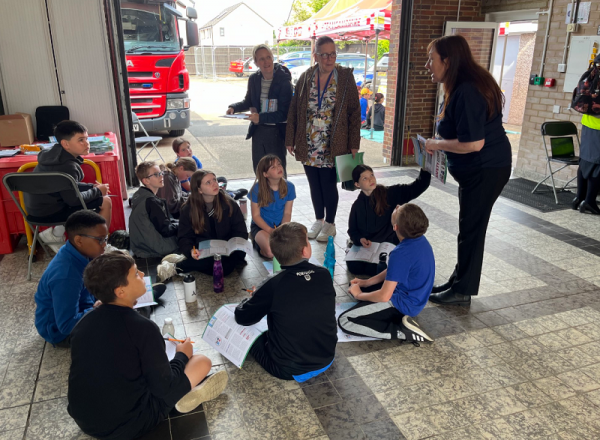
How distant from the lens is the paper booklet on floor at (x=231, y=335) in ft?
9.18

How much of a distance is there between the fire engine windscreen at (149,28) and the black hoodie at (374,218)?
6.46 m

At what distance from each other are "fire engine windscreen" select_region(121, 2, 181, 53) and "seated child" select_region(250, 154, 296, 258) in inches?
230

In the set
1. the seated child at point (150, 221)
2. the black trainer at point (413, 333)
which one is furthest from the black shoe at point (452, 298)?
the seated child at point (150, 221)

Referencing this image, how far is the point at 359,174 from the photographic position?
417cm

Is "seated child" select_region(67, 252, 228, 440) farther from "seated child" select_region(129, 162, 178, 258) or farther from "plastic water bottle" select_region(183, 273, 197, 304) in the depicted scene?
"seated child" select_region(129, 162, 178, 258)

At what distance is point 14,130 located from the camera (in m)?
5.31

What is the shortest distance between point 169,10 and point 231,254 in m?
6.54

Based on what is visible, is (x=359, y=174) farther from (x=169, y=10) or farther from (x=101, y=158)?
(x=169, y=10)

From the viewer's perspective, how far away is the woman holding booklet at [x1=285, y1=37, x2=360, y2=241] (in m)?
4.64

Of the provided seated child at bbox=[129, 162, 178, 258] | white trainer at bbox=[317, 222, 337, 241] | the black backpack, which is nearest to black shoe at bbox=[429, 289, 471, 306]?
white trainer at bbox=[317, 222, 337, 241]

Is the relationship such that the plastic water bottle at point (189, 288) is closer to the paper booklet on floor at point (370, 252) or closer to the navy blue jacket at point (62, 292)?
the navy blue jacket at point (62, 292)

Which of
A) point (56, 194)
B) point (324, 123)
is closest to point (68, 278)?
point (56, 194)

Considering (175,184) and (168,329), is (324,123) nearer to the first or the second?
(175,184)

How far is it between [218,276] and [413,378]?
5.54ft
